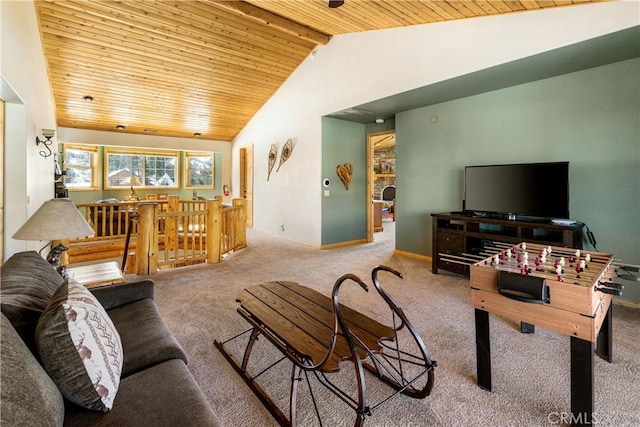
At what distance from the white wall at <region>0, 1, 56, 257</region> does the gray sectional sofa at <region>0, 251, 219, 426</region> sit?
2.06 meters

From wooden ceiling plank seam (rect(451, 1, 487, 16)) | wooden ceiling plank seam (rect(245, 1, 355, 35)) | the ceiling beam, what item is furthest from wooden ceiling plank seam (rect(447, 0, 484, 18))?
the ceiling beam

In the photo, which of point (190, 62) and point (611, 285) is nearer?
point (611, 285)

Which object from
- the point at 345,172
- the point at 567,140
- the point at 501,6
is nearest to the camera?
the point at 501,6

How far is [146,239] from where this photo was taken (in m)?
4.05

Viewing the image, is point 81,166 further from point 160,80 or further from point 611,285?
point 611,285

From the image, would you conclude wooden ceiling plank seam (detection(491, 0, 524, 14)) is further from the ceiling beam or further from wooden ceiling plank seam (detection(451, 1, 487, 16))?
the ceiling beam

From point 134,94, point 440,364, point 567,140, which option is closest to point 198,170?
point 134,94

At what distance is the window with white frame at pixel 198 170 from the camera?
9430 mm

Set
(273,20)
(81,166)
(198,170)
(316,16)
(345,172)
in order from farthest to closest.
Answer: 1. (198,170)
2. (81,166)
3. (345,172)
4. (273,20)
5. (316,16)

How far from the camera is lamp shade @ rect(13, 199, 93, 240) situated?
69.3 inches

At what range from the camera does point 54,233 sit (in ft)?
5.85

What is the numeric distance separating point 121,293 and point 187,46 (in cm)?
458

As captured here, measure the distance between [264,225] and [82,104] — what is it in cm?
452

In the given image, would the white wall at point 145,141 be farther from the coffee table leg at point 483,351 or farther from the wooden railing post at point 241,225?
the coffee table leg at point 483,351
